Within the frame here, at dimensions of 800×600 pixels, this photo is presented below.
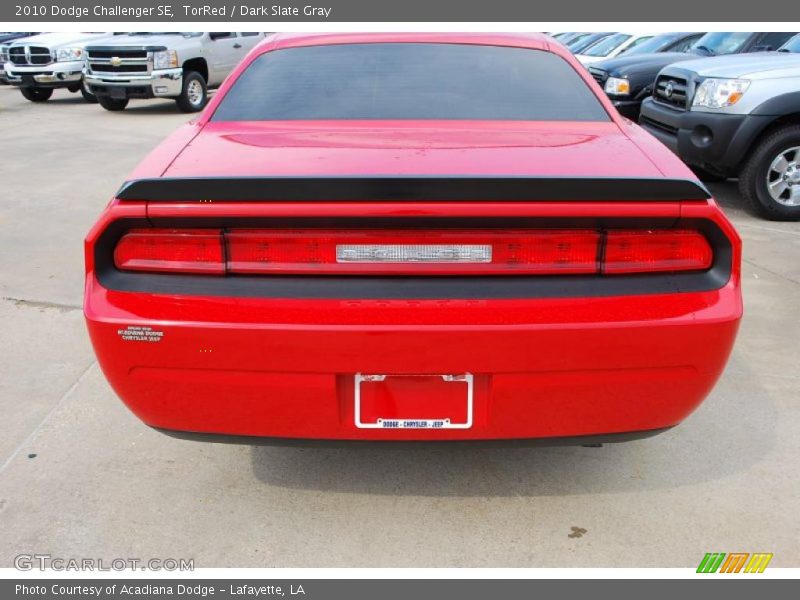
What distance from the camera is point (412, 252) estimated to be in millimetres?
2223

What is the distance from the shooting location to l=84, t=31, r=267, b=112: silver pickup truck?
14.1 metres

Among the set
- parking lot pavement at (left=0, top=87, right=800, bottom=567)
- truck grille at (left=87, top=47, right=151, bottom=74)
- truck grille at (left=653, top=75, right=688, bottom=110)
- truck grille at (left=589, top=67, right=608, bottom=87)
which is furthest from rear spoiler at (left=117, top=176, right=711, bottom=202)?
truck grille at (left=87, top=47, right=151, bottom=74)

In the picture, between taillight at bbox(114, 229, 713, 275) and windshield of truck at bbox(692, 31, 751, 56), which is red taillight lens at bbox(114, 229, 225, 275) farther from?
windshield of truck at bbox(692, 31, 751, 56)

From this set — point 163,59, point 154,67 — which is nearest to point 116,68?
point 154,67

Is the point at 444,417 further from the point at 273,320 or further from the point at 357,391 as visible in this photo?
the point at 273,320

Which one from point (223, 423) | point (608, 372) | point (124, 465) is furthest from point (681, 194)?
point (124, 465)

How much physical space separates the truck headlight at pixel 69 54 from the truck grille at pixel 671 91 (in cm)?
1295

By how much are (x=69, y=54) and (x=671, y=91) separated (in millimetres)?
13363

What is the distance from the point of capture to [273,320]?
2.21 metres

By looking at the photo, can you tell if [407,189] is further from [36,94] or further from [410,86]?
[36,94]

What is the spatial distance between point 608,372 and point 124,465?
187cm

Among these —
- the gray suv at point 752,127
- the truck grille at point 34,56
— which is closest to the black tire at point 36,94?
the truck grille at point 34,56

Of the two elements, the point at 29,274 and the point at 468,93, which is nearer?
the point at 468,93

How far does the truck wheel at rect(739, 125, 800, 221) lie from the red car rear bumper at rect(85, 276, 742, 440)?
4.92 metres
